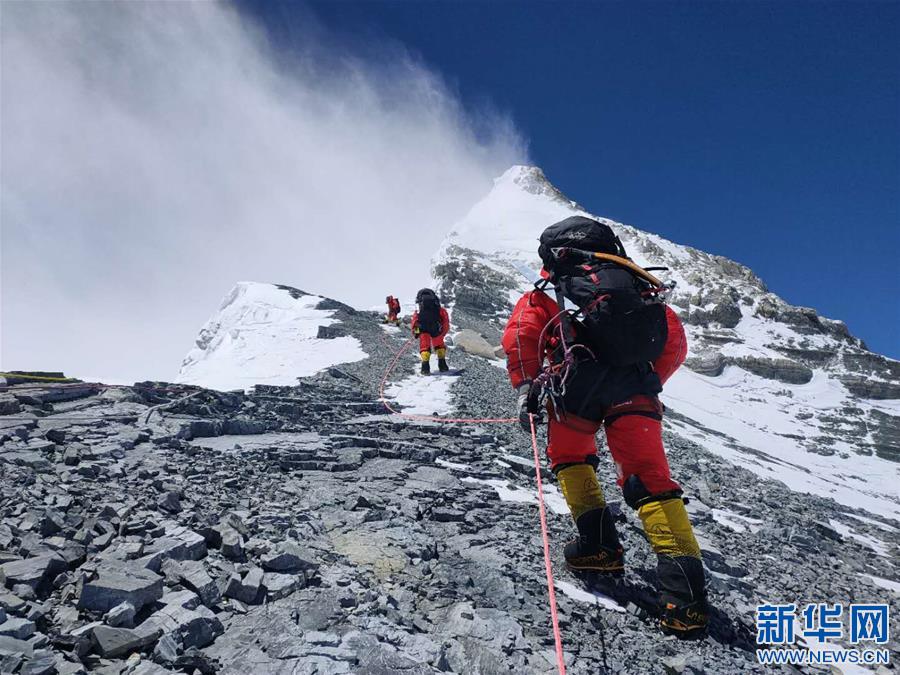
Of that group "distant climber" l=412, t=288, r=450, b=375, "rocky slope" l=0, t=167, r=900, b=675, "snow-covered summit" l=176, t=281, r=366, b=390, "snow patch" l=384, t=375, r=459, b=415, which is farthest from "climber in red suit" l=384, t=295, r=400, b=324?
"rocky slope" l=0, t=167, r=900, b=675

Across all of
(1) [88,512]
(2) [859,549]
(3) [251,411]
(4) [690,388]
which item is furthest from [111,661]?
(4) [690,388]

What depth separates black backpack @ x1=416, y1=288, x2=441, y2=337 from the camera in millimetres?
14867

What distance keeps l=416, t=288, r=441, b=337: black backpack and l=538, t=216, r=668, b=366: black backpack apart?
1050cm

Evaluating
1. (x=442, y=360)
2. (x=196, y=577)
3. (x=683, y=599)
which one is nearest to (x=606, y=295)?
(x=683, y=599)

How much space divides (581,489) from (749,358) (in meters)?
74.2

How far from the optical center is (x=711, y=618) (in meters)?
3.84

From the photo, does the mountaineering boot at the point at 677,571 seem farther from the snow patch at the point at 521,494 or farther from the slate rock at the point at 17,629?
the slate rock at the point at 17,629

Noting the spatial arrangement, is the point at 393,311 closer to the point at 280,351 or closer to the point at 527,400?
the point at 280,351

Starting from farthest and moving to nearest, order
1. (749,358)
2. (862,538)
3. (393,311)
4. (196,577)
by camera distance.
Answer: (749,358) < (393,311) < (862,538) < (196,577)

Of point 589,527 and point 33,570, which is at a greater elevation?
point 589,527

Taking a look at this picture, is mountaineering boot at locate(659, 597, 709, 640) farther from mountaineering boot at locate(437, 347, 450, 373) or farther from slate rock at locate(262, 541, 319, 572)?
mountaineering boot at locate(437, 347, 450, 373)

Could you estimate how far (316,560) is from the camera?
3.57 m

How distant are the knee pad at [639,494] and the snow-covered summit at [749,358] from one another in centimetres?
2305

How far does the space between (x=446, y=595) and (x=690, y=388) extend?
187ft
